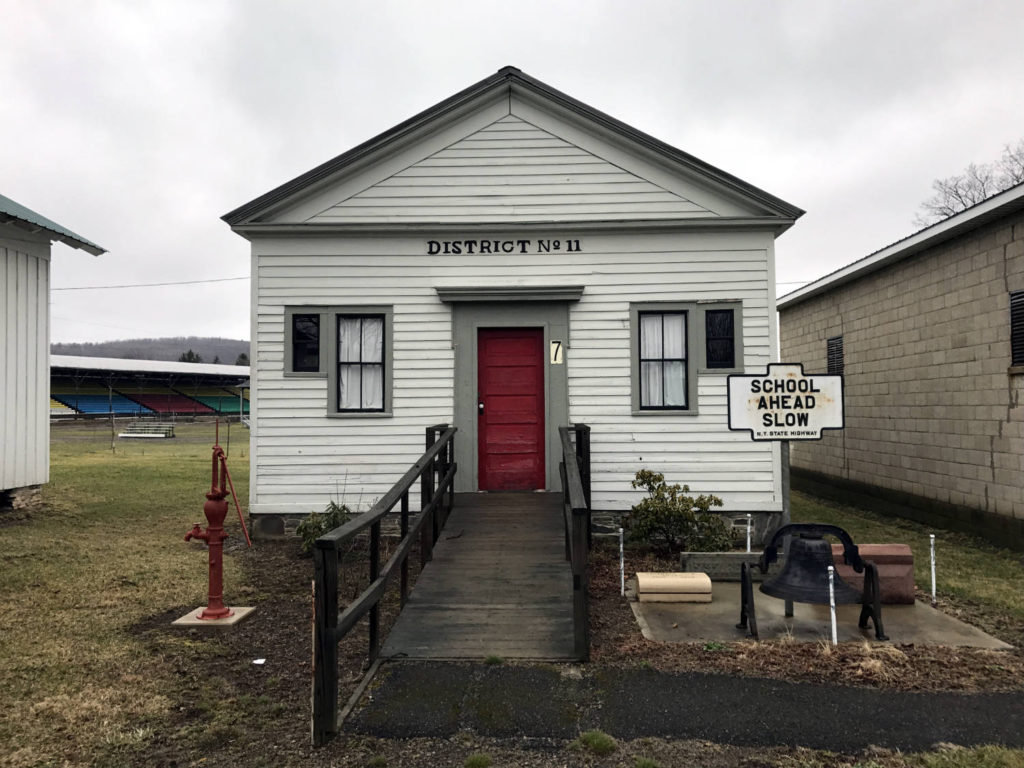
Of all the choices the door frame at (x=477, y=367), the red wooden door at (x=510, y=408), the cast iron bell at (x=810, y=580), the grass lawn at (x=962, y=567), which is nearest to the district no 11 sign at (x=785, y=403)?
the cast iron bell at (x=810, y=580)

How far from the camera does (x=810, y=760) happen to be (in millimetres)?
3709

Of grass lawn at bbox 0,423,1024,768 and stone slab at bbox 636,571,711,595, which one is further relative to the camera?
stone slab at bbox 636,571,711,595

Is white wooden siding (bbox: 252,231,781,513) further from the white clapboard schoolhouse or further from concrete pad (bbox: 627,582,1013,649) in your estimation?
concrete pad (bbox: 627,582,1013,649)

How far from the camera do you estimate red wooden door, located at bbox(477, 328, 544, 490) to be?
978 centimetres

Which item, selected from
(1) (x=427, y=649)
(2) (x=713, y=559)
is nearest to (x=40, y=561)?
(1) (x=427, y=649)

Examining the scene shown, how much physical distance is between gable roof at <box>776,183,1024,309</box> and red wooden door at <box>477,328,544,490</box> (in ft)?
20.5

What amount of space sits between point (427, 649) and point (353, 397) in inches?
201

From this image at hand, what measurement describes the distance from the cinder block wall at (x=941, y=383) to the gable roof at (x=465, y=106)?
10.9 feet

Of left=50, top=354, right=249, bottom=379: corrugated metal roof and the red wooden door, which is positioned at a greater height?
left=50, top=354, right=249, bottom=379: corrugated metal roof

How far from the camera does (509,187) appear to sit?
9859mm

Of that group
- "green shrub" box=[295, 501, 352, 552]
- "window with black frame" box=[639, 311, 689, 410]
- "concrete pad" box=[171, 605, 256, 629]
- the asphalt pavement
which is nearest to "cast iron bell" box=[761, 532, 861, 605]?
the asphalt pavement

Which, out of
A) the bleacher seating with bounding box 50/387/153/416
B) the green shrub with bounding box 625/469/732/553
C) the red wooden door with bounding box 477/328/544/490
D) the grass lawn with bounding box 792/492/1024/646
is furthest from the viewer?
the bleacher seating with bounding box 50/387/153/416

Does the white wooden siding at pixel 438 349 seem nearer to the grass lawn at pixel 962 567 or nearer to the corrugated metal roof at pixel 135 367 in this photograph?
the grass lawn at pixel 962 567

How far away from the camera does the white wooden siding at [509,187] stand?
973 cm
